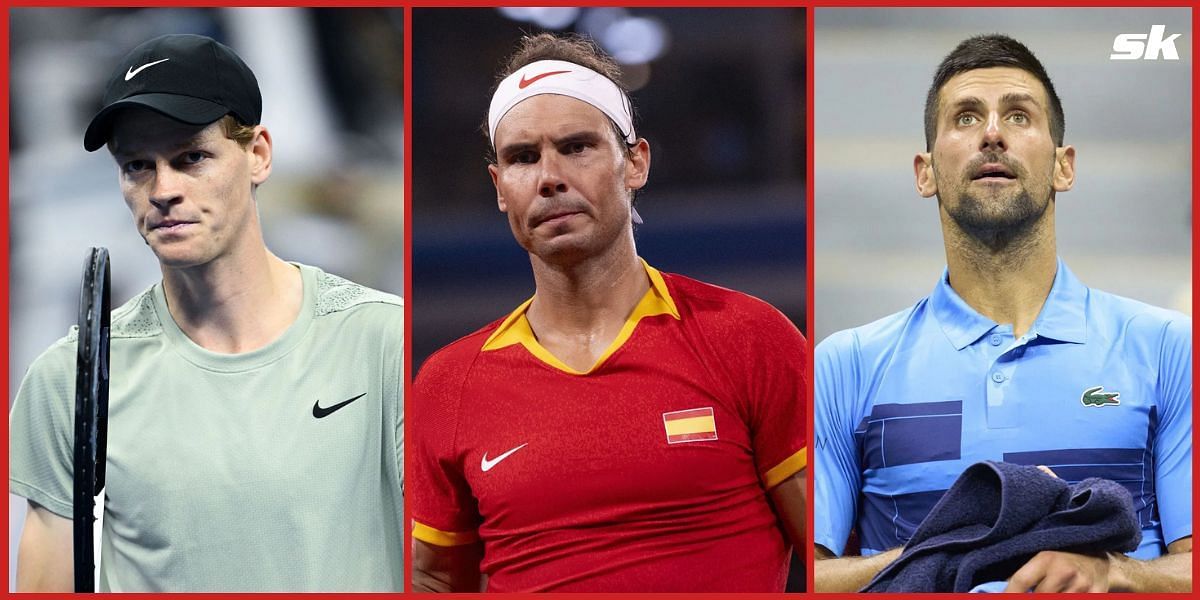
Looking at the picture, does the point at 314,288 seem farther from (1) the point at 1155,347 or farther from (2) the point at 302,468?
(1) the point at 1155,347

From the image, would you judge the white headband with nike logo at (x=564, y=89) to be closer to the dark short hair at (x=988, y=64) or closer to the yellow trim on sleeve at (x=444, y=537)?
the dark short hair at (x=988, y=64)

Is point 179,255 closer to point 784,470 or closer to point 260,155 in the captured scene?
point 260,155

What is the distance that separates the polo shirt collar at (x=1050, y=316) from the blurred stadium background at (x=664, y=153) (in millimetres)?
433

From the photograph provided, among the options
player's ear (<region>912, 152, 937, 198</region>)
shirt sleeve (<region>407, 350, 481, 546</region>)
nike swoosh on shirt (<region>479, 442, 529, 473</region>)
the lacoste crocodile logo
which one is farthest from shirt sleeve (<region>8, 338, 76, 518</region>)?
the lacoste crocodile logo

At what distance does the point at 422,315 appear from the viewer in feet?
13.4

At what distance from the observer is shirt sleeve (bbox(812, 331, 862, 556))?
12.8 ft

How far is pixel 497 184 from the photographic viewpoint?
13.0ft

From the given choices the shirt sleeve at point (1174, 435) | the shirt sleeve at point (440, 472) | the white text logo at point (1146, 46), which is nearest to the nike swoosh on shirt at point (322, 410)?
the shirt sleeve at point (440, 472)

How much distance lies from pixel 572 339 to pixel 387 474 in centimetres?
69

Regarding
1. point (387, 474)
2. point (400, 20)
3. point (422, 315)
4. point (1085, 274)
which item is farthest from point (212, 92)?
point (1085, 274)

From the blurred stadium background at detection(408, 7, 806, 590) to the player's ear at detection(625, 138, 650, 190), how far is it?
0.03m

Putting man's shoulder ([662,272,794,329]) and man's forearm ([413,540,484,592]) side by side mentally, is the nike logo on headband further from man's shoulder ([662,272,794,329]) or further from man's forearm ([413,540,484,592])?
man's forearm ([413,540,484,592])

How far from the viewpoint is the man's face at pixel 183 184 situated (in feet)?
12.8

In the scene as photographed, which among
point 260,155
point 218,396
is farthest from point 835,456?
point 260,155
